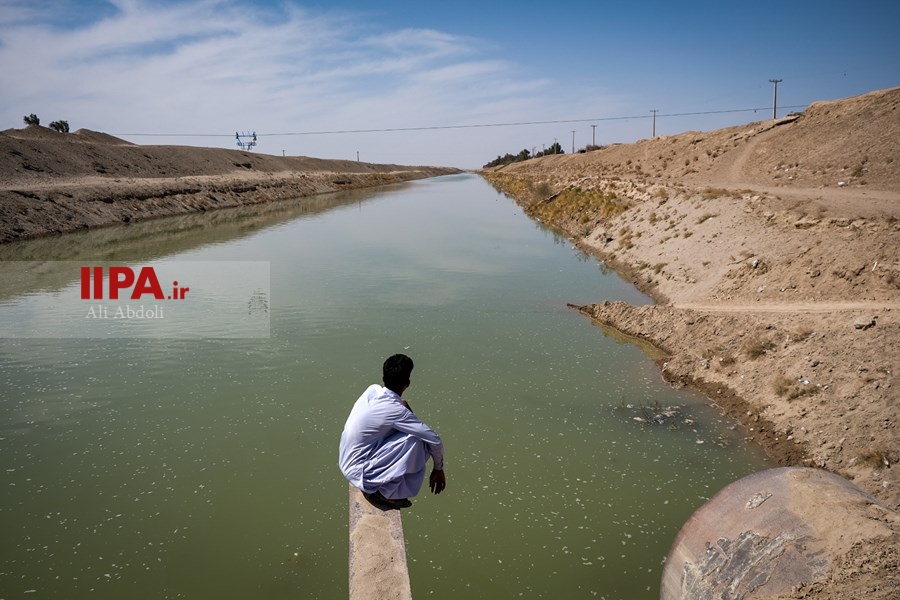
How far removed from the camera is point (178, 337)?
13.5m

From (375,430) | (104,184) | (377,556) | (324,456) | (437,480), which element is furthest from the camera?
(104,184)

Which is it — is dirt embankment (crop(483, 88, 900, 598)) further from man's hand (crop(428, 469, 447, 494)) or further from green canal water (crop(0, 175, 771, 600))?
man's hand (crop(428, 469, 447, 494))

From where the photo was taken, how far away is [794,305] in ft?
40.1

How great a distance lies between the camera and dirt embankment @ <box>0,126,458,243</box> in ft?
105

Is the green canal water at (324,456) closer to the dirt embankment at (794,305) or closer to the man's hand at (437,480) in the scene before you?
the dirt embankment at (794,305)

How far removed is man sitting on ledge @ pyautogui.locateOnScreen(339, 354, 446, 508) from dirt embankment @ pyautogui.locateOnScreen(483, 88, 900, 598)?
116 inches

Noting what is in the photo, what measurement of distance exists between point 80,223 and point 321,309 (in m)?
26.3

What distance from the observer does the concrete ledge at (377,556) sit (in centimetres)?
369

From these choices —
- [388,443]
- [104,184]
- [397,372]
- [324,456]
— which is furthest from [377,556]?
[104,184]

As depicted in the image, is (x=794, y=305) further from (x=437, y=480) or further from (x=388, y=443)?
(x=388, y=443)

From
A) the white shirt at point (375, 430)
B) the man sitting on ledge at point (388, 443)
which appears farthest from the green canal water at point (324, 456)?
the white shirt at point (375, 430)

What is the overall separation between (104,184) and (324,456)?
4215cm

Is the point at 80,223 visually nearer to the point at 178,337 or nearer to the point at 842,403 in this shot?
the point at 178,337

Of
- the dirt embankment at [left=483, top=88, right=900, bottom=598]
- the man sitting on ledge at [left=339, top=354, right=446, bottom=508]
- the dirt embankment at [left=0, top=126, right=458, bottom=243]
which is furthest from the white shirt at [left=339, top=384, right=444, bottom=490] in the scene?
the dirt embankment at [left=0, top=126, right=458, bottom=243]
